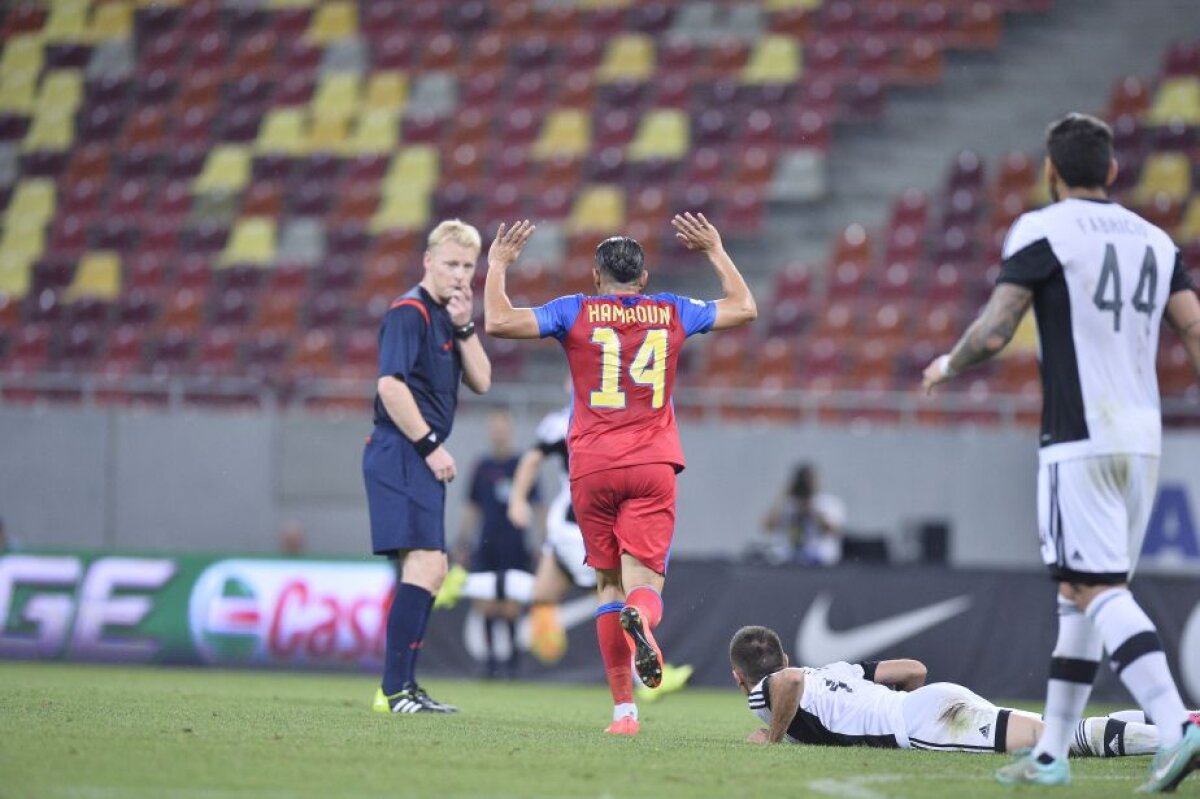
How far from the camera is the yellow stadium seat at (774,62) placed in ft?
78.2

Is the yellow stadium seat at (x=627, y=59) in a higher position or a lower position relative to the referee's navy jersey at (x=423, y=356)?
higher

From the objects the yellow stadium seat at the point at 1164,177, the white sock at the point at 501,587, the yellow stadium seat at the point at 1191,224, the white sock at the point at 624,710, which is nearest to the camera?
the white sock at the point at 624,710

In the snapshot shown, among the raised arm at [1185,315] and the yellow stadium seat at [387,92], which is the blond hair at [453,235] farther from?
the yellow stadium seat at [387,92]

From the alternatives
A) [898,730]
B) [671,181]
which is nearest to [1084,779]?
[898,730]

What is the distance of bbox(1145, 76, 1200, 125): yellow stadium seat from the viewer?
21.9 m

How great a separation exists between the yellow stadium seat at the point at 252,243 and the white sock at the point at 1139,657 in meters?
18.6

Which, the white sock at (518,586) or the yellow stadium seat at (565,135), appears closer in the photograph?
the white sock at (518,586)

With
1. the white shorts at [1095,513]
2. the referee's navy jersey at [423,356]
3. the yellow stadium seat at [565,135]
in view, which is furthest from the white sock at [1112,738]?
the yellow stadium seat at [565,135]

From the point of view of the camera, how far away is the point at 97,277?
77.3 ft

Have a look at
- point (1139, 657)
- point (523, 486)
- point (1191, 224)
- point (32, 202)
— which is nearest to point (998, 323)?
point (1139, 657)

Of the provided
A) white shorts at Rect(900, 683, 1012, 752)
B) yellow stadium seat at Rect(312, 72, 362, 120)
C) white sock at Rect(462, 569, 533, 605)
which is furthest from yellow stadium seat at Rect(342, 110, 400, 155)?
white shorts at Rect(900, 683, 1012, 752)

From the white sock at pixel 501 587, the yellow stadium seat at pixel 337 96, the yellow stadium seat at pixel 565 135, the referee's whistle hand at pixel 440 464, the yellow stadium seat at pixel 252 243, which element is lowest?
the white sock at pixel 501 587

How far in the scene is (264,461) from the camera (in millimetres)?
18875

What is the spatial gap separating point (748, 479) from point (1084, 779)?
11.9 metres
